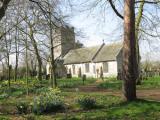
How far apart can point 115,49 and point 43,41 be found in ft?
115

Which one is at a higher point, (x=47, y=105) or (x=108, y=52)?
(x=108, y=52)

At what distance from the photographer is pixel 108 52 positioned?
218 feet

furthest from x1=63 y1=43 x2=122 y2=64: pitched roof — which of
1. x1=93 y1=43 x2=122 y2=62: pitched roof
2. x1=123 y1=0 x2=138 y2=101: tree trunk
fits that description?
x1=123 y1=0 x2=138 y2=101: tree trunk

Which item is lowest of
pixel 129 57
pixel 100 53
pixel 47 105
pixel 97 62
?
pixel 47 105

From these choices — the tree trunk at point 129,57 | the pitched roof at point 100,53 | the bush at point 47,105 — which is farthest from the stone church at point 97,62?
the bush at point 47,105

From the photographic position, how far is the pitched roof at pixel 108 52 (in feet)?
208

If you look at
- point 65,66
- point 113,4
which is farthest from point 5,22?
point 65,66

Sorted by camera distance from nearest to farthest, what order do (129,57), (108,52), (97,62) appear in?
(129,57) < (108,52) < (97,62)

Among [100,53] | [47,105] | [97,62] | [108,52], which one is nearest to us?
[47,105]

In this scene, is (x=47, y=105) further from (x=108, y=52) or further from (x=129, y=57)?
(x=108, y=52)

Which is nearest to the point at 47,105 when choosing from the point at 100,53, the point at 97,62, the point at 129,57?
the point at 129,57

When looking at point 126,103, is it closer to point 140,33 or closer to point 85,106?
point 85,106

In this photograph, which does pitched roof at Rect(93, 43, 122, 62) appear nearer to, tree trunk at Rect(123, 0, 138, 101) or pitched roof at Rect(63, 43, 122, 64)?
pitched roof at Rect(63, 43, 122, 64)

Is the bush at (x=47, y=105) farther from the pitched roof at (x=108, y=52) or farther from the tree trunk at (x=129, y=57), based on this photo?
the pitched roof at (x=108, y=52)
